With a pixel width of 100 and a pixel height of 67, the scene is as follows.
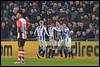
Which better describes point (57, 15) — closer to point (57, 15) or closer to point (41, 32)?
point (57, 15)

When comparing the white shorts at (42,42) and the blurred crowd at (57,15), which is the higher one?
the blurred crowd at (57,15)

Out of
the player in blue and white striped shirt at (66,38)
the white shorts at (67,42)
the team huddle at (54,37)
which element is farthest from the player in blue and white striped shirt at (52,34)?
the white shorts at (67,42)

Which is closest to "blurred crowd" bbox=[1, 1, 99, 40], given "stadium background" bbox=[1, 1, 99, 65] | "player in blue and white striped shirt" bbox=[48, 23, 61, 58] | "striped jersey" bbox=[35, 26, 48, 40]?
"stadium background" bbox=[1, 1, 99, 65]

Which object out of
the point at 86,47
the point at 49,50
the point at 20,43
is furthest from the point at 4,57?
the point at 20,43

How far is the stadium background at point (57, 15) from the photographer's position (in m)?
28.8

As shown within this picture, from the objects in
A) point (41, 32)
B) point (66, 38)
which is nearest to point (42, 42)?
point (41, 32)

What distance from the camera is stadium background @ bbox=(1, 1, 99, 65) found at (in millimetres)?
28828

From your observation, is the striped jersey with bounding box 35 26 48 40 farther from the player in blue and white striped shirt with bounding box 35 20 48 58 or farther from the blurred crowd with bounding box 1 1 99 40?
the blurred crowd with bounding box 1 1 99 40

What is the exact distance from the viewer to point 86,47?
1054 inches

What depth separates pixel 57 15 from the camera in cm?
3072

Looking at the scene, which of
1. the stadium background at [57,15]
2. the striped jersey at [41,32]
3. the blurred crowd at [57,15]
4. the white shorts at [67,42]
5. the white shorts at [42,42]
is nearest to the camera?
the white shorts at [67,42]

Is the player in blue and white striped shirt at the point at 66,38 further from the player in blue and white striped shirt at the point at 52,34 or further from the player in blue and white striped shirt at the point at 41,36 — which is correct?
the player in blue and white striped shirt at the point at 41,36

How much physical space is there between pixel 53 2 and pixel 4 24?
12.2ft

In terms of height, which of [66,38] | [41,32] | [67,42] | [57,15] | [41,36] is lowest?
[67,42]
